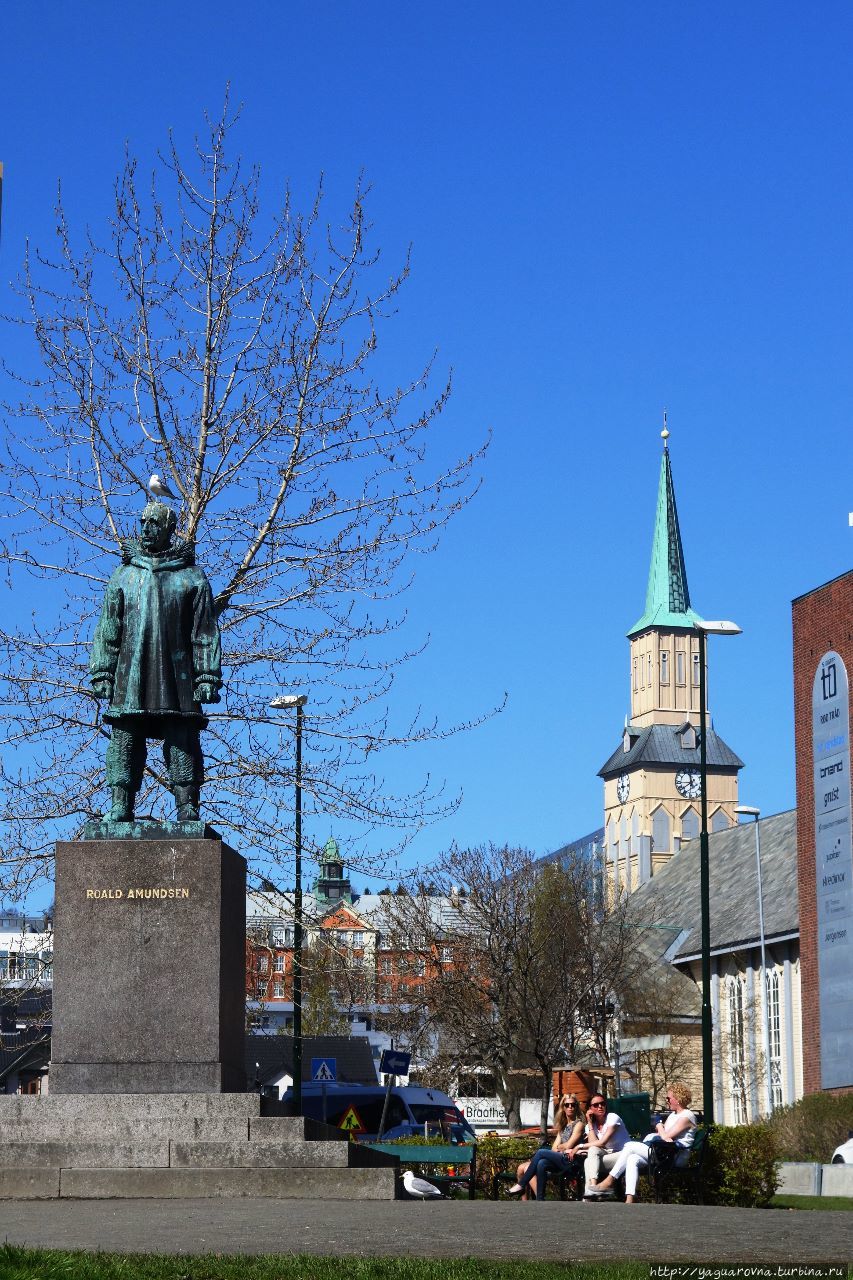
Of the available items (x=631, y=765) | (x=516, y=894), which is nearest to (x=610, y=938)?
(x=516, y=894)

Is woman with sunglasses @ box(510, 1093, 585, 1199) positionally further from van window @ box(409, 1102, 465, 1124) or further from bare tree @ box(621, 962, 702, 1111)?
bare tree @ box(621, 962, 702, 1111)

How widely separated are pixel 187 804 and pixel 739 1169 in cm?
924

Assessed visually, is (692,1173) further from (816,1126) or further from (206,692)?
(816,1126)

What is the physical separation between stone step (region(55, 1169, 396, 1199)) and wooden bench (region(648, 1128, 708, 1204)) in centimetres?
756

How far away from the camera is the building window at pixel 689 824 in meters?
150

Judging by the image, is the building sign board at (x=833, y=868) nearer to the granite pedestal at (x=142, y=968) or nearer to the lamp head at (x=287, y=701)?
the lamp head at (x=287, y=701)

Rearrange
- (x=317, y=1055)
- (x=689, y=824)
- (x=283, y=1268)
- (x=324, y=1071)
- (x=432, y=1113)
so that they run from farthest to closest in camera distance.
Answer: (x=689, y=824) → (x=317, y=1055) → (x=432, y=1113) → (x=324, y=1071) → (x=283, y=1268)

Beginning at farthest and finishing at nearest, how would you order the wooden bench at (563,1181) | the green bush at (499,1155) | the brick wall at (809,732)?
the brick wall at (809,732)
the green bush at (499,1155)
the wooden bench at (563,1181)

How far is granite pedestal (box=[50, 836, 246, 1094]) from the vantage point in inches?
515

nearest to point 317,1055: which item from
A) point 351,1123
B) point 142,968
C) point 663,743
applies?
point 351,1123

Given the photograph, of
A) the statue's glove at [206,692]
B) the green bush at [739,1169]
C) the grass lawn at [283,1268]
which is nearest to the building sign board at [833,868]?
the green bush at [739,1169]

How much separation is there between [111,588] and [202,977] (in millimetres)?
3104

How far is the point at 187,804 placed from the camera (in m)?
13.9

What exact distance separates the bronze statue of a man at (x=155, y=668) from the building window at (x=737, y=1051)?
50.7 meters
